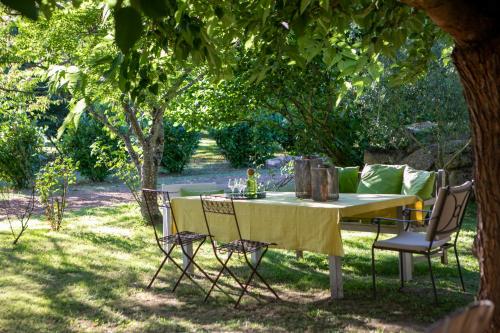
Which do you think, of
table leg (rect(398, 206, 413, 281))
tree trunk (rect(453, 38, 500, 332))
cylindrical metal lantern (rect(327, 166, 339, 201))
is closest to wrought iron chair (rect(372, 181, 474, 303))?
table leg (rect(398, 206, 413, 281))

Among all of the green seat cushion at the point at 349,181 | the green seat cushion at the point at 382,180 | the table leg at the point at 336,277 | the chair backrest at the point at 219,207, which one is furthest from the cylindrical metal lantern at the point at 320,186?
the green seat cushion at the point at 349,181

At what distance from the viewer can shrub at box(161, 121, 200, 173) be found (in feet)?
56.1

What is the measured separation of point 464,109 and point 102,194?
8000 millimetres

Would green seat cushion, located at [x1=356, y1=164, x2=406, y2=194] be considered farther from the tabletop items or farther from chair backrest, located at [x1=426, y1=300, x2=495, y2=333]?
chair backrest, located at [x1=426, y1=300, x2=495, y2=333]

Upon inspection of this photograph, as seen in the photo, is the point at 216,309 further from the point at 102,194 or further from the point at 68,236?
the point at 102,194

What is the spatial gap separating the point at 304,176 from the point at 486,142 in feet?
12.5

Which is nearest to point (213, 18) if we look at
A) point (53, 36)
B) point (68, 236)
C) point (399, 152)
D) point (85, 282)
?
point (85, 282)

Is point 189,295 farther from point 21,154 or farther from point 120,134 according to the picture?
point 21,154

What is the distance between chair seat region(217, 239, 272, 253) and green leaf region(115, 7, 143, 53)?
4.11 m

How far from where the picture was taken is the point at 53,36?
727 cm

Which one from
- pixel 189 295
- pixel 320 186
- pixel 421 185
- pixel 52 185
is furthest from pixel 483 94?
pixel 52 185

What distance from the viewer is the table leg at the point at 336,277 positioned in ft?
16.8

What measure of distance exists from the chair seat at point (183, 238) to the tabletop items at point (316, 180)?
1.00 meters

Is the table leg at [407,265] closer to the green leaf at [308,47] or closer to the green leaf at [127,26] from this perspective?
the green leaf at [308,47]
